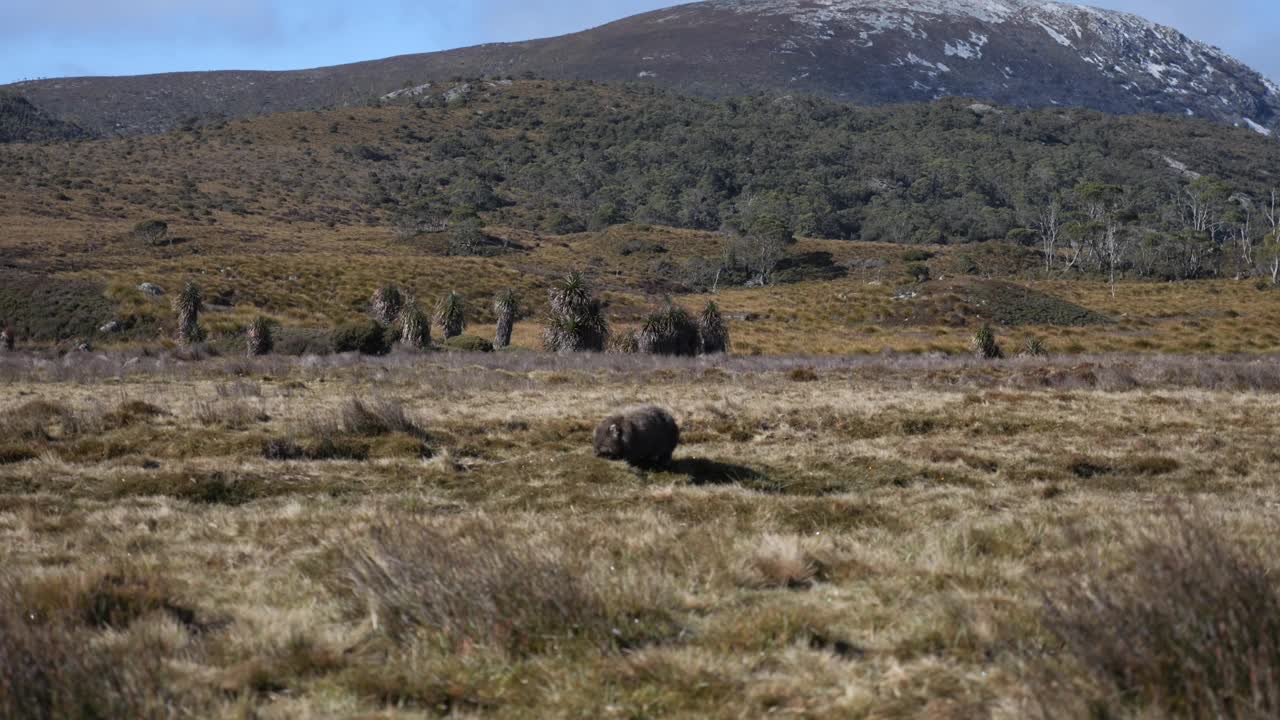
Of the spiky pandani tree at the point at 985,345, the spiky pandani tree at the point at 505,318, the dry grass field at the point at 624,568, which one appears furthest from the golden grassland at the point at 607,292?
the dry grass field at the point at 624,568

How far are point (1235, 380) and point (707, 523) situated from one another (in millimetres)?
22532

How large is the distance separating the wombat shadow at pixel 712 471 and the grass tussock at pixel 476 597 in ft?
21.9

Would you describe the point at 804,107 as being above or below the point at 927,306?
above

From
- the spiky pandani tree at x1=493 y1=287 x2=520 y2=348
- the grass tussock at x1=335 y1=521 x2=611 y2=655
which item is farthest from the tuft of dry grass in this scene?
the spiky pandani tree at x1=493 y1=287 x2=520 y2=348

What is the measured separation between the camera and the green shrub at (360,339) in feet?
124

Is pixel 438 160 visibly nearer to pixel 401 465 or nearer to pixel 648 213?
pixel 648 213

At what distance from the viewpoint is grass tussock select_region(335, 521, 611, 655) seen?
5.36 m

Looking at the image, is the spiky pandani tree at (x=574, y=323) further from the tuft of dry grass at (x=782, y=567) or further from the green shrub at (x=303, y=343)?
the tuft of dry grass at (x=782, y=567)

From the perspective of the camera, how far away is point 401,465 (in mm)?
13461

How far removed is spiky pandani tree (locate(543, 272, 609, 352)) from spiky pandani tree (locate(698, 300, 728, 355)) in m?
3.98

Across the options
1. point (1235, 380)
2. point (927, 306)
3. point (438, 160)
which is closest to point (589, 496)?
point (1235, 380)

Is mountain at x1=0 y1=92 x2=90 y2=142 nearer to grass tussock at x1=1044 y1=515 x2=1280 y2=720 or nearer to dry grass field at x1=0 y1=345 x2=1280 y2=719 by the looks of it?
dry grass field at x1=0 y1=345 x2=1280 y2=719

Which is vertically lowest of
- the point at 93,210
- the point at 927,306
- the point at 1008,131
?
the point at 927,306

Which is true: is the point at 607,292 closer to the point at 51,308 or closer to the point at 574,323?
the point at 574,323
